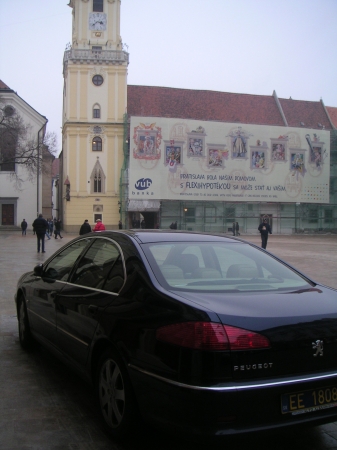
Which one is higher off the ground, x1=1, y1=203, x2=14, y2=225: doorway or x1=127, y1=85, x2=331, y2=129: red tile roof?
x1=127, y1=85, x2=331, y2=129: red tile roof

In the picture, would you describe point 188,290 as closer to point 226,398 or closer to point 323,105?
point 226,398

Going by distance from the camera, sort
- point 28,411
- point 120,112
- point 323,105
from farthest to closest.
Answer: point 323,105
point 120,112
point 28,411

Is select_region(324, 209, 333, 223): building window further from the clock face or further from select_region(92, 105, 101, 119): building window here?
the clock face

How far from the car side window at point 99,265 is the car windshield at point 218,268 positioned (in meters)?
0.32

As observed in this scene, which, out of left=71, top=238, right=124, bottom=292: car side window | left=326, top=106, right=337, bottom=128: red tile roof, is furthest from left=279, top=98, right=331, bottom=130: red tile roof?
left=71, top=238, right=124, bottom=292: car side window

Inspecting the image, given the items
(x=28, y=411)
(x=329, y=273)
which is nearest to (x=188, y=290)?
(x=28, y=411)

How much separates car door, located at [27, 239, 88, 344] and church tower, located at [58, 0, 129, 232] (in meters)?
48.3

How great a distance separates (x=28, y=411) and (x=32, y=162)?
32262 mm

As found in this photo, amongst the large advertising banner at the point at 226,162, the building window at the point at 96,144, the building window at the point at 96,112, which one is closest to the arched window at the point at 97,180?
the building window at the point at 96,144

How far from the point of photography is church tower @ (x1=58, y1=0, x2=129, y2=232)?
177 feet

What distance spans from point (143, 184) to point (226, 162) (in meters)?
9.45

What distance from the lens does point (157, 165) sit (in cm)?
5194

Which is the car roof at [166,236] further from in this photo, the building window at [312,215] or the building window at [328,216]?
the building window at [328,216]

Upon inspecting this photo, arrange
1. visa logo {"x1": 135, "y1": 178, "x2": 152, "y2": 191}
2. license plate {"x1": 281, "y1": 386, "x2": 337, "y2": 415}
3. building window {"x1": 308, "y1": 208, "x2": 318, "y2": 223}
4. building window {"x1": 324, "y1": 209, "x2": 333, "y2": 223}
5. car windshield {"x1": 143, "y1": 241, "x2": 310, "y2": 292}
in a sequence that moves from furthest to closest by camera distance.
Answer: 1. building window {"x1": 324, "y1": 209, "x2": 333, "y2": 223}
2. building window {"x1": 308, "y1": 208, "x2": 318, "y2": 223}
3. visa logo {"x1": 135, "y1": 178, "x2": 152, "y2": 191}
4. car windshield {"x1": 143, "y1": 241, "x2": 310, "y2": 292}
5. license plate {"x1": 281, "y1": 386, "x2": 337, "y2": 415}
